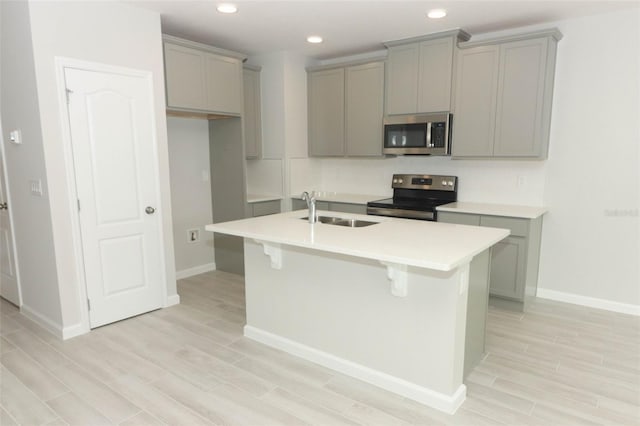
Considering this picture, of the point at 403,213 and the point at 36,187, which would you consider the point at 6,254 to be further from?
the point at 403,213

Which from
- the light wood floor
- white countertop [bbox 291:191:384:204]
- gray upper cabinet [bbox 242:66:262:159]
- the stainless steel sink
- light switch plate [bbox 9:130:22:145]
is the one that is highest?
gray upper cabinet [bbox 242:66:262:159]

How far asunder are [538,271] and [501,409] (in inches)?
83.4

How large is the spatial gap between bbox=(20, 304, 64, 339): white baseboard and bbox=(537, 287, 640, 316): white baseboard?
4.25m

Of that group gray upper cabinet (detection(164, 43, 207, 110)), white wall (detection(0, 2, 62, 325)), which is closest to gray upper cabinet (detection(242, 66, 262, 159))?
gray upper cabinet (detection(164, 43, 207, 110))

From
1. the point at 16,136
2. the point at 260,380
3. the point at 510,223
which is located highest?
the point at 16,136

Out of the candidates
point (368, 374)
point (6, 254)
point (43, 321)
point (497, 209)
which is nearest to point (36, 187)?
point (43, 321)

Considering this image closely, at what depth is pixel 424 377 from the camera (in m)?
2.32

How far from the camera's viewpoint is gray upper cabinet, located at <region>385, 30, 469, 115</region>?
3.90 meters

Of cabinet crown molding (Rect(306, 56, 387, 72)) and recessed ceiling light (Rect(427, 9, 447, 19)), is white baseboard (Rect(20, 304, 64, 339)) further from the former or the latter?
recessed ceiling light (Rect(427, 9, 447, 19))

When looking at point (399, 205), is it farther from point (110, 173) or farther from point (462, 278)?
point (110, 173)

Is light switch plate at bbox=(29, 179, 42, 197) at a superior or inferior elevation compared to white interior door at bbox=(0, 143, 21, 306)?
superior

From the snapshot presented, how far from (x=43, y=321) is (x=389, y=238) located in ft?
9.59

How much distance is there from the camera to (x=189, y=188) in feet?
15.3

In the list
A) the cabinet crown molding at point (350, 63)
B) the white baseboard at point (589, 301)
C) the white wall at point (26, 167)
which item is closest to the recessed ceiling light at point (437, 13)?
the cabinet crown molding at point (350, 63)
